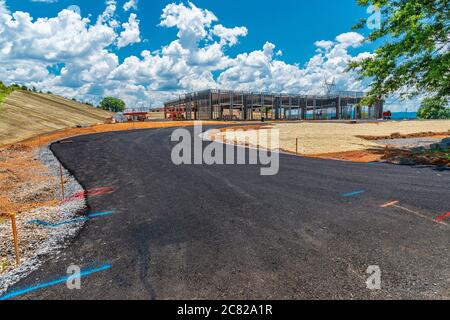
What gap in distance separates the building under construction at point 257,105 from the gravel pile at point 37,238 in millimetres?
64861

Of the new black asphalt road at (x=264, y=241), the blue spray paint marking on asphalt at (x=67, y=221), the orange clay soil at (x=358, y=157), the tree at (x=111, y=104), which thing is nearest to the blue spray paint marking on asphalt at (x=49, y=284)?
the new black asphalt road at (x=264, y=241)

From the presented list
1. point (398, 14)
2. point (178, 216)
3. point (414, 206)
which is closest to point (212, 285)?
point (178, 216)

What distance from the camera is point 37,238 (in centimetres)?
621

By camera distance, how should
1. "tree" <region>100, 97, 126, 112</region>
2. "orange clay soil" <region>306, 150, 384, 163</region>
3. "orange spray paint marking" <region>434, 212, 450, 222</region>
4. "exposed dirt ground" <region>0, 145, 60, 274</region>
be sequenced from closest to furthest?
"exposed dirt ground" <region>0, 145, 60, 274</region>, "orange spray paint marking" <region>434, 212, 450, 222</region>, "orange clay soil" <region>306, 150, 384, 163</region>, "tree" <region>100, 97, 126, 112</region>

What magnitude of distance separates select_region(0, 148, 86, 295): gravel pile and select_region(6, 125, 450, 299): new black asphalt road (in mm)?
287

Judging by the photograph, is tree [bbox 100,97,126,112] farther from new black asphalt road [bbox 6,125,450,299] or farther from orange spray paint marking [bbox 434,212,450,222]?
orange spray paint marking [bbox 434,212,450,222]

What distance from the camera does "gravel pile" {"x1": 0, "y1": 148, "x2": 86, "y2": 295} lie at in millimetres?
4843

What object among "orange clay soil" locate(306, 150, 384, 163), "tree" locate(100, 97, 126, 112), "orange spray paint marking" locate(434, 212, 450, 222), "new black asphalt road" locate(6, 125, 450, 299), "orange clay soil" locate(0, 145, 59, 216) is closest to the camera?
"new black asphalt road" locate(6, 125, 450, 299)

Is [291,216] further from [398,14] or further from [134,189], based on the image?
[398,14]

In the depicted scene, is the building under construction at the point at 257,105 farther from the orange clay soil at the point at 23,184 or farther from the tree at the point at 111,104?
the tree at the point at 111,104

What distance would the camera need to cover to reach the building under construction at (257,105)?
2896 inches

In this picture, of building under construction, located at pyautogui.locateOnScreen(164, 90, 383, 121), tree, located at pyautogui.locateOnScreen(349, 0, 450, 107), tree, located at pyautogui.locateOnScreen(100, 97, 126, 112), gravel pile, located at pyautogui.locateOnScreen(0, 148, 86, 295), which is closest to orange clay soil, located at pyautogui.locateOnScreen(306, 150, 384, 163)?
tree, located at pyautogui.locateOnScreen(349, 0, 450, 107)

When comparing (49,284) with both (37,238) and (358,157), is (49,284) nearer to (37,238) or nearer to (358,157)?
(37,238)

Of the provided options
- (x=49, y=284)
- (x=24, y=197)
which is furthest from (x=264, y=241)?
(x=24, y=197)
